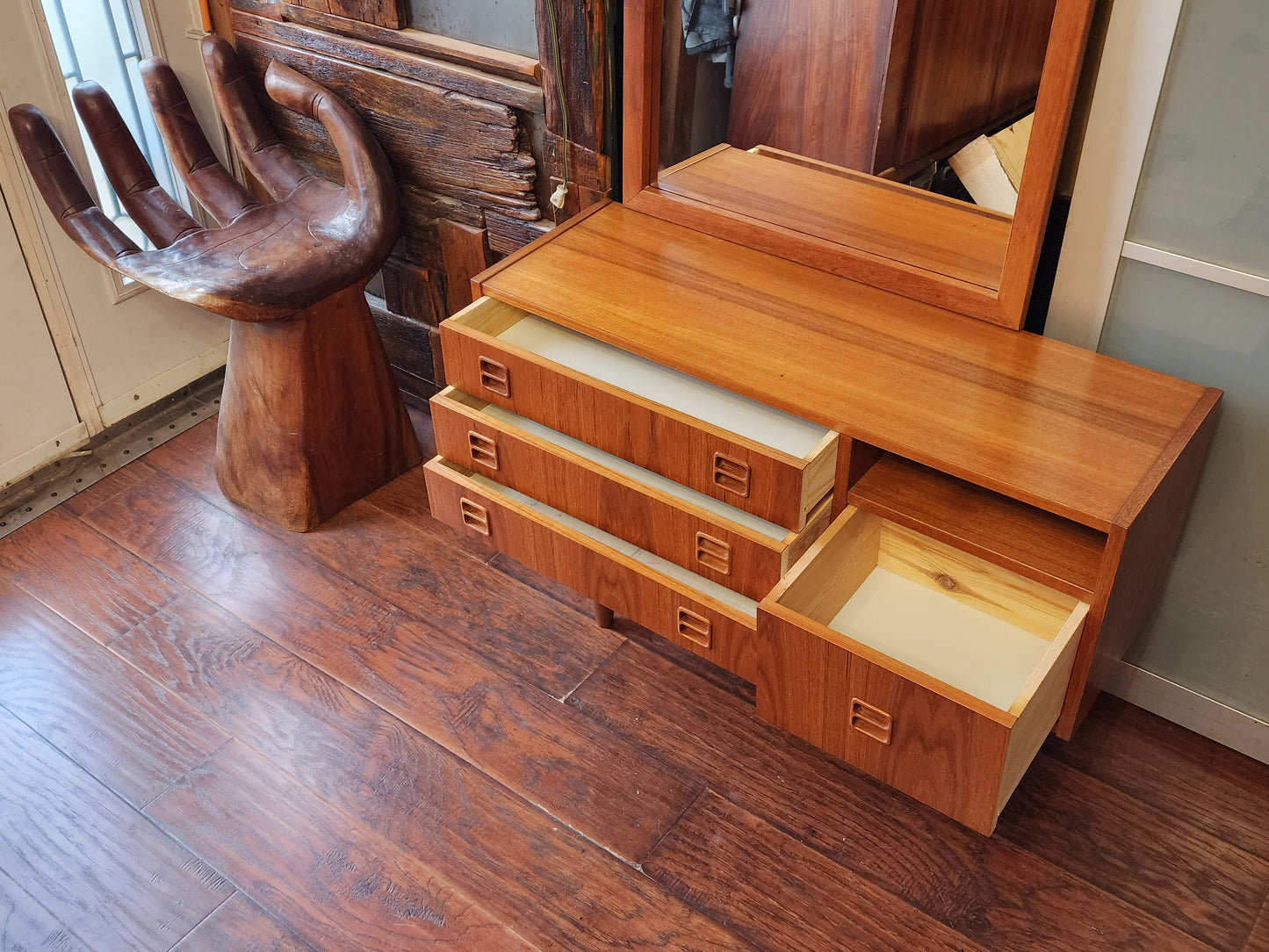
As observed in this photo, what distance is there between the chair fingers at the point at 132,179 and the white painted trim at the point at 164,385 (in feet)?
0.91

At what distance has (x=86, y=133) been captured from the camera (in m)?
2.02

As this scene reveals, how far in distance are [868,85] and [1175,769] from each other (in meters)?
1.02

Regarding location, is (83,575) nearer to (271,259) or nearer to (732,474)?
(271,259)

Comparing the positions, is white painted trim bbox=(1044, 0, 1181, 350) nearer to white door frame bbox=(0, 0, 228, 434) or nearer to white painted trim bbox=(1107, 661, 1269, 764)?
white painted trim bbox=(1107, 661, 1269, 764)

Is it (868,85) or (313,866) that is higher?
(868,85)

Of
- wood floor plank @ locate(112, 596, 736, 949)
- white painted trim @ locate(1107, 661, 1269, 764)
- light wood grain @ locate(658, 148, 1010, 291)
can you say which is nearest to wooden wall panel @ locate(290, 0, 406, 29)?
light wood grain @ locate(658, 148, 1010, 291)

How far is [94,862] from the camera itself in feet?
4.91

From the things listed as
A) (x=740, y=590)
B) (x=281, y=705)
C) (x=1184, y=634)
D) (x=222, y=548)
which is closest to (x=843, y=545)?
(x=740, y=590)

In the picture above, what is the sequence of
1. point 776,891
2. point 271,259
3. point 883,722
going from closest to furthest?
point 883,722 → point 776,891 → point 271,259

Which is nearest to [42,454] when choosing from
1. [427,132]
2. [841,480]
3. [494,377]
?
[427,132]

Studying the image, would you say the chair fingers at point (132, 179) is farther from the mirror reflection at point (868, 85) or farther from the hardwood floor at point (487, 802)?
the mirror reflection at point (868, 85)

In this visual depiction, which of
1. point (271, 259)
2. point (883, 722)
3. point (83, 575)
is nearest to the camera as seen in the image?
point (883, 722)

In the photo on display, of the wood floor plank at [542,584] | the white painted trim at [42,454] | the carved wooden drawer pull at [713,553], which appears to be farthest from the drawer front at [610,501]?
the white painted trim at [42,454]

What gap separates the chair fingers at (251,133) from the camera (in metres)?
2.02
